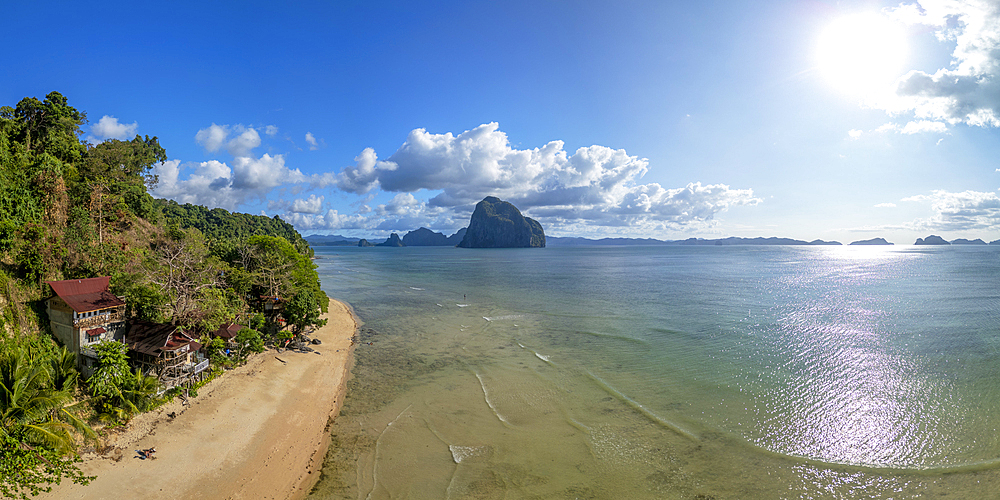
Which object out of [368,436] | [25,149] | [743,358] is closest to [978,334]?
[743,358]

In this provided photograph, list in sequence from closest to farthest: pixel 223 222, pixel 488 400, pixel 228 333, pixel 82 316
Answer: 1. pixel 82 316
2. pixel 488 400
3. pixel 228 333
4. pixel 223 222

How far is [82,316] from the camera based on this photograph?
813 inches

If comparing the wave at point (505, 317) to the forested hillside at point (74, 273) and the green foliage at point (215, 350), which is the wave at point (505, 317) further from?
the green foliage at point (215, 350)

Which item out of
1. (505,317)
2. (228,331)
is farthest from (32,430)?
(505,317)

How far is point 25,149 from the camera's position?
1171 inches

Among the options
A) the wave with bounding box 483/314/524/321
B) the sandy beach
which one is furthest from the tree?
the wave with bounding box 483/314/524/321

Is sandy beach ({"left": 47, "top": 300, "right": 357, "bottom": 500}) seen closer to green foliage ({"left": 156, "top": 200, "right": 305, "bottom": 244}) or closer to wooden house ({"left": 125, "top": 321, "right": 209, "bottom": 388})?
wooden house ({"left": 125, "top": 321, "right": 209, "bottom": 388})

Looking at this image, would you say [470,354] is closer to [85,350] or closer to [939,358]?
[85,350]

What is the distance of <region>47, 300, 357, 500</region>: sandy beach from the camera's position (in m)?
15.8

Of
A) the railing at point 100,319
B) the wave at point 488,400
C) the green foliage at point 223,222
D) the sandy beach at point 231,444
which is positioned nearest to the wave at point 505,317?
the wave at point 488,400

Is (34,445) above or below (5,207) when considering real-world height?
below

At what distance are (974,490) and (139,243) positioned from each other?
5800 cm

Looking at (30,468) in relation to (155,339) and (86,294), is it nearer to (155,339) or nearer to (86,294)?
(155,339)

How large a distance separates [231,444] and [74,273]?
682 inches
